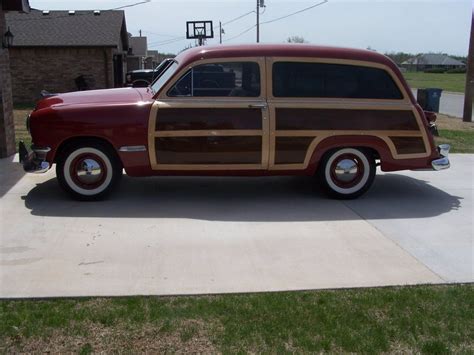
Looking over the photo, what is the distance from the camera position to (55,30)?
2472cm

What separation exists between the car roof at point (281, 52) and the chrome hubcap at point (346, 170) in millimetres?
1278

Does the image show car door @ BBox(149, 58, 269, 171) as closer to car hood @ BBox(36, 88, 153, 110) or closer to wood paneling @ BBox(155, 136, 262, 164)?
wood paneling @ BBox(155, 136, 262, 164)

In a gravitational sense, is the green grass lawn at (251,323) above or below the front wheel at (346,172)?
below

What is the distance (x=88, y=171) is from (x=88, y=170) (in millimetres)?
12

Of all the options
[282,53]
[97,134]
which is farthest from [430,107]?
[97,134]

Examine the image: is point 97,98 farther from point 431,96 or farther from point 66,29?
point 66,29

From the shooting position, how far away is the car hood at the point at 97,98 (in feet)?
21.2

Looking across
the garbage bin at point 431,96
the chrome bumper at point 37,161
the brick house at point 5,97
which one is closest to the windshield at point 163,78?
the chrome bumper at point 37,161

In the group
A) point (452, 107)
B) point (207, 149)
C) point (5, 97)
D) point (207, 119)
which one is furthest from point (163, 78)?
point (452, 107)

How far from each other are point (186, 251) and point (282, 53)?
2.84 m

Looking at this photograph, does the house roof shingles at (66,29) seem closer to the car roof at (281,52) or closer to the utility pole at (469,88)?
the utility pole at (469,88)

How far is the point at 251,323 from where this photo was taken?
12.1 ft

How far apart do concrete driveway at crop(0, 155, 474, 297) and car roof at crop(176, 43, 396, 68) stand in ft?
5.71

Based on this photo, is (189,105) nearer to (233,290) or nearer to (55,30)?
(233,290)
